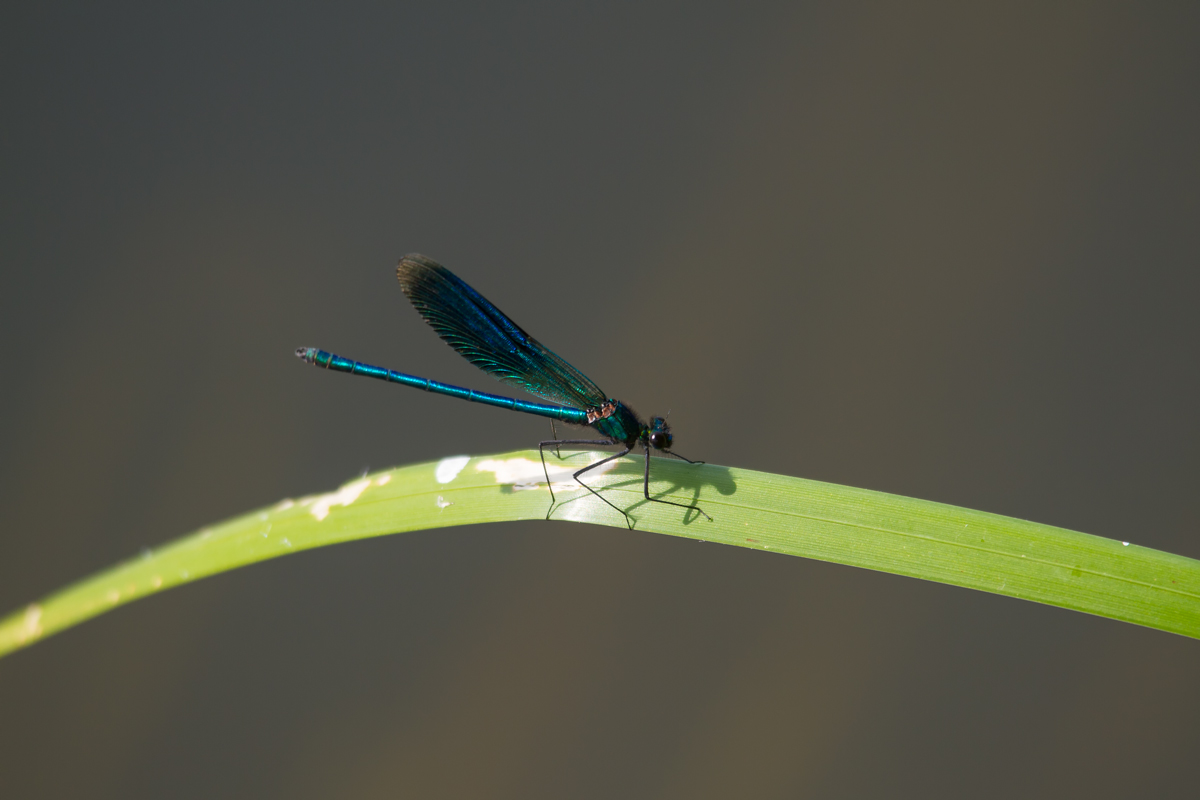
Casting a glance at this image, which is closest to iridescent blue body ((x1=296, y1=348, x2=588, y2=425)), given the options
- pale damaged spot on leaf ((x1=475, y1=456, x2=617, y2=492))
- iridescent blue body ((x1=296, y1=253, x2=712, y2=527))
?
iridescent blue body ((x1=296, y1=253, x2=712, y2=527))

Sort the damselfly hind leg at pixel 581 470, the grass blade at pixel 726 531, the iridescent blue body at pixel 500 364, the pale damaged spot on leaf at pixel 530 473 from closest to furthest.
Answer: the grass blade at pixel 726 531 < the damselfly hind leg at pixel 581 470 < the pale damaged spot on leaf at pixel 530 473 < the iridescent blue body at pixel 500 364

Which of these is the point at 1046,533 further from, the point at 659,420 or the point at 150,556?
the point at 150,556

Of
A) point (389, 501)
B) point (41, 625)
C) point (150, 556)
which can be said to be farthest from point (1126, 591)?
point (41, 625)

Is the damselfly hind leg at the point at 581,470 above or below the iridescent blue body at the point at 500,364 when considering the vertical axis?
below

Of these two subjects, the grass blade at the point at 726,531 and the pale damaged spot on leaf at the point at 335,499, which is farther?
the pale damaged spot on leaf at the point at 335,499

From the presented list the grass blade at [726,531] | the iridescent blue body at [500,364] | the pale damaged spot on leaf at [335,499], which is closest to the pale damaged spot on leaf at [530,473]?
the grass blade at [726,531]

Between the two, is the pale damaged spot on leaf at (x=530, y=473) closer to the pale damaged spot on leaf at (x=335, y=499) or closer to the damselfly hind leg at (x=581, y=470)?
the damselfly hind leg at (x=581, y=470)

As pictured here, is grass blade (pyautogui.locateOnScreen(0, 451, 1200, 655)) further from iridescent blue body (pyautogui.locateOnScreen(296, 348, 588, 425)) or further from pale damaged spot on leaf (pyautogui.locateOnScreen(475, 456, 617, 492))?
iridescent blue body (pyautogui.locateOnScreen(296, 348, 588, 425))

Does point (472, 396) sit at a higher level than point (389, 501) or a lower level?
higher
